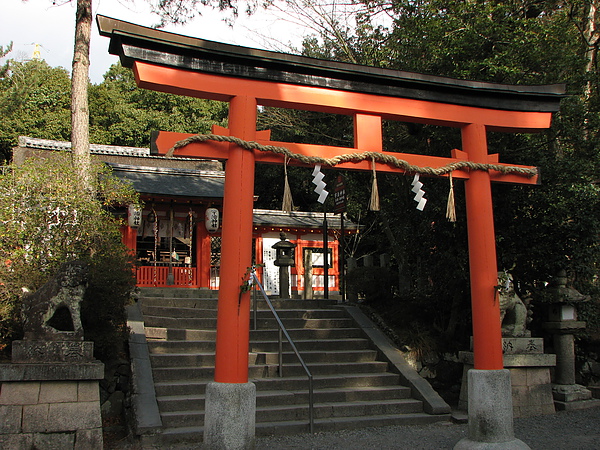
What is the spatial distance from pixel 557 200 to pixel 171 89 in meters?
6.69

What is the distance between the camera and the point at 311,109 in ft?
19.7

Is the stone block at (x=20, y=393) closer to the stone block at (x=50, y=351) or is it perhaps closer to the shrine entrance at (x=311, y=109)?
the stone block at (x=50, y=351)

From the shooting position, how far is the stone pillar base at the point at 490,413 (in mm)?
5625

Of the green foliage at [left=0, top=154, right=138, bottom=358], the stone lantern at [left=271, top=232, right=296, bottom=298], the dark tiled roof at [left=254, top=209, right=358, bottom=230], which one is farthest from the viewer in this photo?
Answer: the dark tiled roof at [left=254, top=209, right=358, bottom=230]

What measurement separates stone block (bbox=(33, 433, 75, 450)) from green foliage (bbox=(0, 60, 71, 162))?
20.6m

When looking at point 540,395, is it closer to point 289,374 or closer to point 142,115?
point 289,374

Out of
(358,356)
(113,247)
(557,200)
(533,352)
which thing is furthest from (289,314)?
(557,200)

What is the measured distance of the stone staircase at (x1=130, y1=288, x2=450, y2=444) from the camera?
6555mm

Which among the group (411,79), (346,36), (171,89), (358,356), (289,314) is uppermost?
(346,36)

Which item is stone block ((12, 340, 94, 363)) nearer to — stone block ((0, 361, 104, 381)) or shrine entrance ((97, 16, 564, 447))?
stone block ((0, 361, 104, 381))

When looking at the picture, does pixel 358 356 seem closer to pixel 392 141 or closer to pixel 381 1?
pixel 392 141

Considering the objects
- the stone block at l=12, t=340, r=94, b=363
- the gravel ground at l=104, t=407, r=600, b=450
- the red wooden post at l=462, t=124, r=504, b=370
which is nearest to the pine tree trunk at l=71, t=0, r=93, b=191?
the stone block at l=12, t=340, r=94, b=363

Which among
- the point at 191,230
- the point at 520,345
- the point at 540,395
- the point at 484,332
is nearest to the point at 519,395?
the point at 540,395

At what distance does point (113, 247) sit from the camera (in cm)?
798
